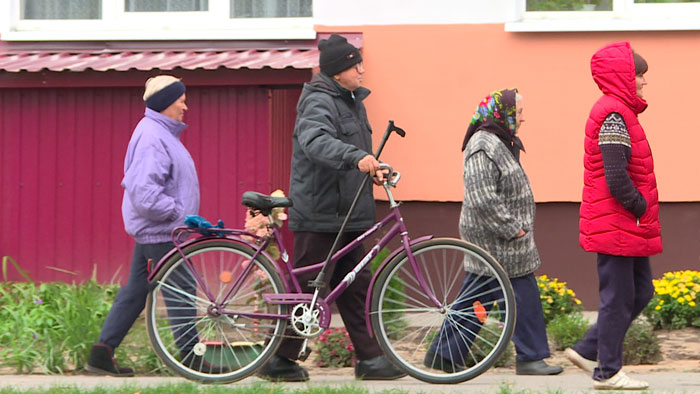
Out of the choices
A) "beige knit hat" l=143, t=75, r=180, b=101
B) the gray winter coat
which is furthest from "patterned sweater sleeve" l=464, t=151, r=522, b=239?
"beige knit hat" l=143, t=75, r=180, b=101

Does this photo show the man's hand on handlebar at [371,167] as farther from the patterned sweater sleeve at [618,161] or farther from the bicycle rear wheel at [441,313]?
the patterned sweater sleeve at [618,161]

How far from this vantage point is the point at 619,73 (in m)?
5.82

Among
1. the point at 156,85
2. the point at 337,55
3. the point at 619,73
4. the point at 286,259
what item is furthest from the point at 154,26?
the point at 619,73

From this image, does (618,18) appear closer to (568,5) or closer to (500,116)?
(568,5)

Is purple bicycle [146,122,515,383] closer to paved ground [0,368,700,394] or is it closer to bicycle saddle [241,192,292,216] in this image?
bicycle saddle [241,192,292,216]

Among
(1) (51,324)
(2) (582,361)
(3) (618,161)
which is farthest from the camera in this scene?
(1) (51,324)

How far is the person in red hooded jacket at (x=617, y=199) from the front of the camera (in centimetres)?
576

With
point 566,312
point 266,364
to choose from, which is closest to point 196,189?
point 266,364

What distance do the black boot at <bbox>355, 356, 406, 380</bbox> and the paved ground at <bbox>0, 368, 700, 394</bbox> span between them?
0.05m

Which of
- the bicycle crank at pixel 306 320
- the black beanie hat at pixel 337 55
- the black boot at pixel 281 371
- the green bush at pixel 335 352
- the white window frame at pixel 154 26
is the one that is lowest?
the green bush at pixel 335 352

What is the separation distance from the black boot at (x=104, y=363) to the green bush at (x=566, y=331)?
9.13 feet

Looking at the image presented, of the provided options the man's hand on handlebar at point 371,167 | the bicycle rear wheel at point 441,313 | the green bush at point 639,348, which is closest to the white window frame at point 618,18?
the green bush at point 639,348

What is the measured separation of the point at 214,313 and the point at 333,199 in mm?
878

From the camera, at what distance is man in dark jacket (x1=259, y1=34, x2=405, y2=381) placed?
20.6 ft
